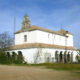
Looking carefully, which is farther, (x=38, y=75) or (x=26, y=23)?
(x=26, y=23)

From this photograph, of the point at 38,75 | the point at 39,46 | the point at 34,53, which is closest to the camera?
the point at 38,75

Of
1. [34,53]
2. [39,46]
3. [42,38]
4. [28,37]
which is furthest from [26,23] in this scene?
[34,53]

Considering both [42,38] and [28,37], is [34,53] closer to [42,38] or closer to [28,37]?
[42,38]

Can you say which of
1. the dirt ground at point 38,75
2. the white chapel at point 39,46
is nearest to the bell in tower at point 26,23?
the white chapel at point 39,46

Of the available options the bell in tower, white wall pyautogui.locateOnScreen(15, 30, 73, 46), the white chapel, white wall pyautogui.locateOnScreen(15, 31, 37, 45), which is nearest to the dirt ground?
the white chapel

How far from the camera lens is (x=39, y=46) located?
44.6 metres

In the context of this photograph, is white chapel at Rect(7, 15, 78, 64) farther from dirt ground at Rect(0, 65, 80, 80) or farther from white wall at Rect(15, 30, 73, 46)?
dirt ground at Rect(0, 65, 80, 80)

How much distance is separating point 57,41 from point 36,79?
43.9m

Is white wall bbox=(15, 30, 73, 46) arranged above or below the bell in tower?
below

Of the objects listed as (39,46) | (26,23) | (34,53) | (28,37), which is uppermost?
(26,23)

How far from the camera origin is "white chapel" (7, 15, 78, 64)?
148ft

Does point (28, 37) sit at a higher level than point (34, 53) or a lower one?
higher

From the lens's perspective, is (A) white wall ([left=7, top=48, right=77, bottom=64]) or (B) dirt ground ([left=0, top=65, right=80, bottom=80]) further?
(A) white wall ([left=7, top=48, right=77, bottom=64])

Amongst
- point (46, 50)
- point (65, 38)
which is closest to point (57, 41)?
point (65, 38)
